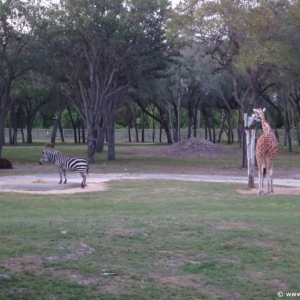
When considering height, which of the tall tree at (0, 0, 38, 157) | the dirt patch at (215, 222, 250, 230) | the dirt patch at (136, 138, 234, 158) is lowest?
the dirt patch at (215, 222, 250, 230)

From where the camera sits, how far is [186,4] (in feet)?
100

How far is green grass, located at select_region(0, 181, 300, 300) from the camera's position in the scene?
7887 millimetres

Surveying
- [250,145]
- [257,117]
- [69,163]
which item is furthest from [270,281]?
[69,163]

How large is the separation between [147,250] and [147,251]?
3.1 inches

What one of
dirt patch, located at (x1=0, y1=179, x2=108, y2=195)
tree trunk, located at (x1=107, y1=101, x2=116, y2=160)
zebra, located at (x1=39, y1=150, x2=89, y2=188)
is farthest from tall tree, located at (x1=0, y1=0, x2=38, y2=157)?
dirt patch, located at (x1=0, y1=179, x2=108, y2=195)

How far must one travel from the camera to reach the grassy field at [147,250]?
7887 millimetres

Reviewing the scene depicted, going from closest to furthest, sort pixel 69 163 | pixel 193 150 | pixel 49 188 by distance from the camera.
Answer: pixel 49 188 → pixel 69 163 → pixel 193 150

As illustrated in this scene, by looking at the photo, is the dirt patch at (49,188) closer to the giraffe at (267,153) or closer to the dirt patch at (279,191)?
the dirt patch at (279,191)

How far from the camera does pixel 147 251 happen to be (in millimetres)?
9984

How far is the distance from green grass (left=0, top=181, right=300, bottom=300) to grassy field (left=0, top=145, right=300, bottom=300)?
15mm

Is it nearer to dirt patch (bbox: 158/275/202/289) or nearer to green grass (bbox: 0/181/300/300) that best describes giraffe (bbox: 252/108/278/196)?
green grass (bbox: 0/181/300/300)

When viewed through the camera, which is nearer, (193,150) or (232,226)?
(232,226)

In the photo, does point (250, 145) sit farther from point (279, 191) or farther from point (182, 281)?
point (182, 281)

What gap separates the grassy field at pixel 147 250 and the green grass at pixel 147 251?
0.01 metres
